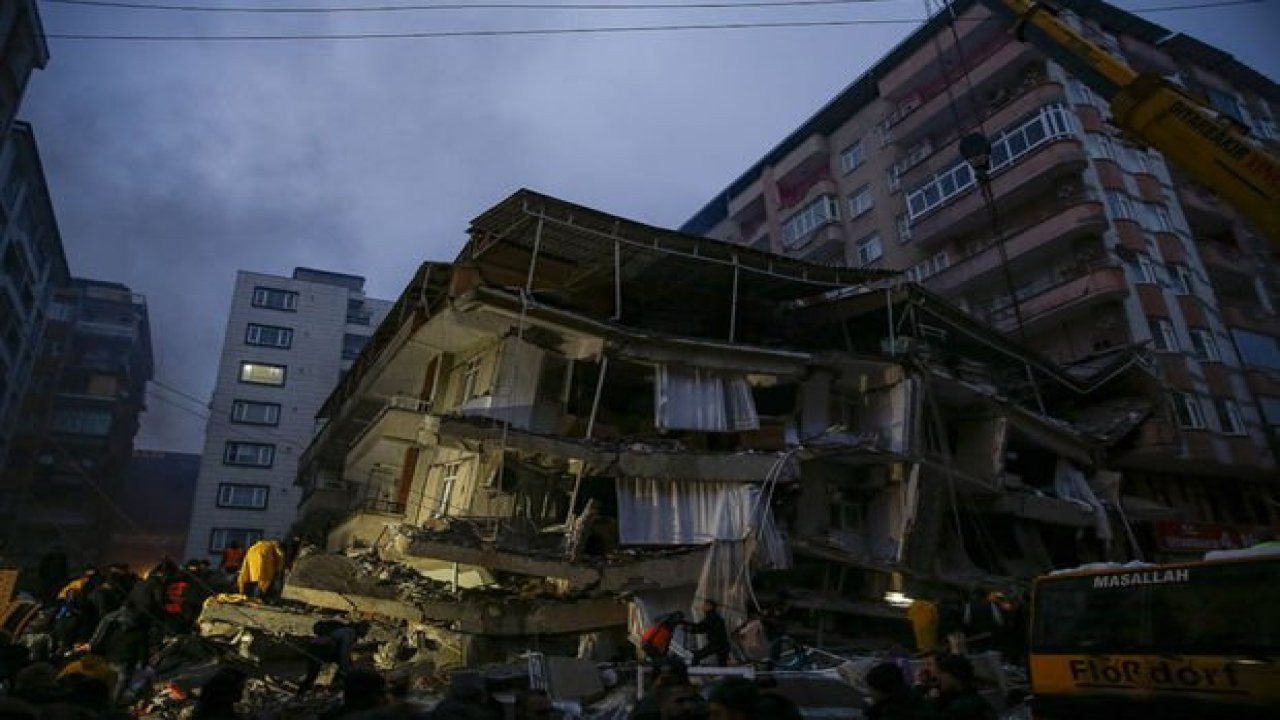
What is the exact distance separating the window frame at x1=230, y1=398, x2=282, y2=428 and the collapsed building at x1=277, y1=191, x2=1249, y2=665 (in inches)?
867

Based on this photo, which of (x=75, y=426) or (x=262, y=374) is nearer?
(x=262, y=374)

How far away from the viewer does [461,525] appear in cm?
1455

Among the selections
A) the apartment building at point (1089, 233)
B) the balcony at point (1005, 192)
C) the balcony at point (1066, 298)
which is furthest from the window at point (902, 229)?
the balcony at point (1066, 298)

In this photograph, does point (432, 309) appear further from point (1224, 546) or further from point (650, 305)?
point (1224, 546)

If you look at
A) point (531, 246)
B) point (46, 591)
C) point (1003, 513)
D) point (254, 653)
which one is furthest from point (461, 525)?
point (1003, 513)

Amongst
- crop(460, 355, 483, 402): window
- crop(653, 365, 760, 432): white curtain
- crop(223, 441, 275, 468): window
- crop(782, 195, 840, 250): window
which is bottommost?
crop(653, 365, 760, 432): white curtain

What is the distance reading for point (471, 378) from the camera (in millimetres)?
19859

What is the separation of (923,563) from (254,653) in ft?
49.5

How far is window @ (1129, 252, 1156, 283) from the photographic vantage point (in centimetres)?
2462

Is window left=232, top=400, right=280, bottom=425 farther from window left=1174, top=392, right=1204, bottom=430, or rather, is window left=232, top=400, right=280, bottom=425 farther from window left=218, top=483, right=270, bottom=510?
window left=1174, top=392, right=1204, bottom=430

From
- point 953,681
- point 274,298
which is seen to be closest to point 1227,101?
point 953,681

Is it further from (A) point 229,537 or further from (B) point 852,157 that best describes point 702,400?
(A) point 229,537

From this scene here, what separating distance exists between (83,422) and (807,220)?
173 ft

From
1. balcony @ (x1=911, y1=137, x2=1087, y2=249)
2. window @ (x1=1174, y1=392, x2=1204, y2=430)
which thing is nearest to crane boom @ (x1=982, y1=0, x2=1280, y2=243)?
window @ (x1=1174, y1=392, x2=1204, y2=430)
